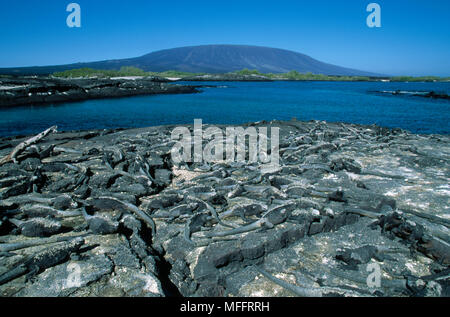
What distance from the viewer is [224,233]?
434cm

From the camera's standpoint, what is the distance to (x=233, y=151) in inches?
380

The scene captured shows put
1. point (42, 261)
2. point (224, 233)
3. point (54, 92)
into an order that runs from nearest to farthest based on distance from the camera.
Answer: point (42, 261) → point (224, 233) → point (54, 92)

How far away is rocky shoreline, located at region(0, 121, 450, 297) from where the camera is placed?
333 cm

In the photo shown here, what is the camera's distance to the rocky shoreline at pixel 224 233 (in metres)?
3.33

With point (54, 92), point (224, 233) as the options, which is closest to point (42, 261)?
point (224, 233)

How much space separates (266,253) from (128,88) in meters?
51.5

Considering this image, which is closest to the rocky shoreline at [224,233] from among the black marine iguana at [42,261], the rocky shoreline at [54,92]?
the black marine iguana at [42,261]

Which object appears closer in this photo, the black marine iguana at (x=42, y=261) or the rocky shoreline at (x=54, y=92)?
the black marine iguana at (x=42, y=261)

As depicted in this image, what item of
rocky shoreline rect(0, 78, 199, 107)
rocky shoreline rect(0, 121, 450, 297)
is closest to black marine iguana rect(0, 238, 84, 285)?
rocky shoreline rect(0, 121, 450, 297)

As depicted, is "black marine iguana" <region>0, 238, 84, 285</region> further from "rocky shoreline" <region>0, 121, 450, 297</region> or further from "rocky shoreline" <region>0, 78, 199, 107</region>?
"rocky shoreline" <region>0, 78, 199, 107</region>

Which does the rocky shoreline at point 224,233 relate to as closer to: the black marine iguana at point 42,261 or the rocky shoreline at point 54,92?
the black marine iguana at point 42,261

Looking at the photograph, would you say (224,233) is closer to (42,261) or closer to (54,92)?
(42,261)

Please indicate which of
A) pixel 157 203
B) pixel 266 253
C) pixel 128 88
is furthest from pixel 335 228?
pixel 128 88

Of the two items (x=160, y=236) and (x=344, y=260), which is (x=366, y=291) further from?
(x=160, y=236)
